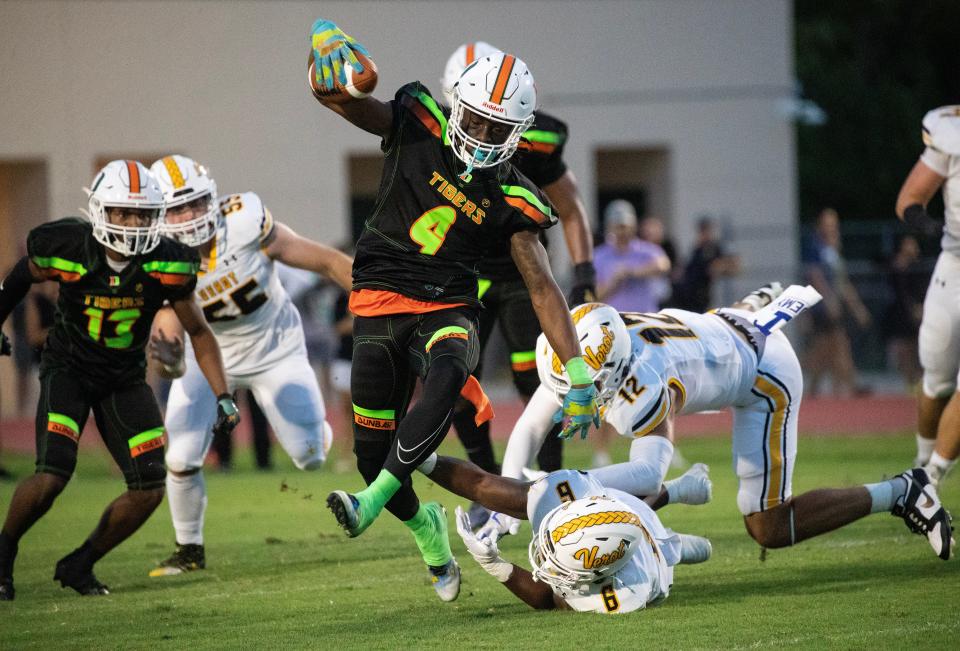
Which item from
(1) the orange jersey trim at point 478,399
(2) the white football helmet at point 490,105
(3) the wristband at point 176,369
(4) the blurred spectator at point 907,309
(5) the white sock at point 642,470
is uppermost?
(2) the white football helmet at point 490,105

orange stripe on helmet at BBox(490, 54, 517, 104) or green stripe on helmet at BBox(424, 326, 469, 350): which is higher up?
orange stripe on helmet at BBox(490, 54, 517, 104)

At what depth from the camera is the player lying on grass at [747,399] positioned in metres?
5.31

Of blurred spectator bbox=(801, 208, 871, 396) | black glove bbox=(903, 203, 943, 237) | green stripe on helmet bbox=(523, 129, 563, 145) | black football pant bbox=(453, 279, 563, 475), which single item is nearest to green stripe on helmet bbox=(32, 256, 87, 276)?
black football pant bbox=(453, 279, 563, 475)

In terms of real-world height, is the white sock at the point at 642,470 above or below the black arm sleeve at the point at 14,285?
below

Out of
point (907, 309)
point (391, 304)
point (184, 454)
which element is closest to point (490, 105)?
point (391, 304)

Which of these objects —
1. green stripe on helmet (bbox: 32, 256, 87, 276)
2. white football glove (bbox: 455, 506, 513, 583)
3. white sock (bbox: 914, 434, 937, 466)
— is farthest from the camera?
white sock (bbox: 914, 434, 937, 466)

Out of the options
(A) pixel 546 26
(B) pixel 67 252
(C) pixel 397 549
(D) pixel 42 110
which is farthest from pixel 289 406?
(A) pixel 546 26

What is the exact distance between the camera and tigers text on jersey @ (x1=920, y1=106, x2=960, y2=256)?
277 inches

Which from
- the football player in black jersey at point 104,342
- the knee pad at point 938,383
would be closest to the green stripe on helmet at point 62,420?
the football player in black jersey at point 104,342

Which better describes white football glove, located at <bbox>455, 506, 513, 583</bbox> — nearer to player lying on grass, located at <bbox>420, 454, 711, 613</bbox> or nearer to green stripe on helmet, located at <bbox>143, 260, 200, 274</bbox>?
player lying on grass, located at <bbox>420, 454, 711, 613</bbox>

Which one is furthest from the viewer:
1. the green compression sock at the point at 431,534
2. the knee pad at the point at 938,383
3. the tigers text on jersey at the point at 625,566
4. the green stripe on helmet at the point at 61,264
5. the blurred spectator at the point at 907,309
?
the blurred spectator at the point at 907,309

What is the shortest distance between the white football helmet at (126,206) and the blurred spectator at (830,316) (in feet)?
35.0

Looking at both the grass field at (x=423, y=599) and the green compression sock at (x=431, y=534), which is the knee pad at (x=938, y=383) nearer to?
the grass field at (x=423, y=599)

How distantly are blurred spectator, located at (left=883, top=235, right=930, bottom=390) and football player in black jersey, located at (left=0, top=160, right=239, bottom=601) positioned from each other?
11.2 meters
